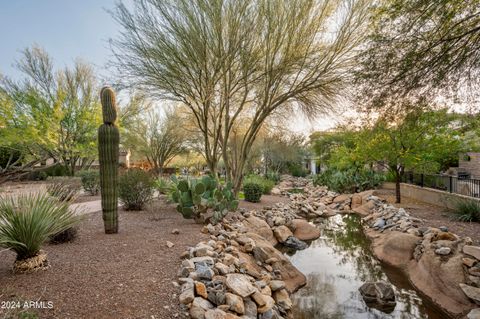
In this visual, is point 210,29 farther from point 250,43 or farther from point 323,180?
point 323,180

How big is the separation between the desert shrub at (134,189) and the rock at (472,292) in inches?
305

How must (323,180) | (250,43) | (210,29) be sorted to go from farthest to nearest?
(323,180) < (250,43) < (210,29)

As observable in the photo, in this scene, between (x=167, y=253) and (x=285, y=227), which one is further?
(x=285, y=227)

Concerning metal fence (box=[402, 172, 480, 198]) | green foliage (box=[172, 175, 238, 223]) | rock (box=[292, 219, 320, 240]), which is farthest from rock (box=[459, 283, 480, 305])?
metal fence (box=[402, 172, 480, 198])

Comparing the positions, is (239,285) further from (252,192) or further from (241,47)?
(252,192)

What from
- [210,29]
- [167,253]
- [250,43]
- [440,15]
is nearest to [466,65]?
[440,15]

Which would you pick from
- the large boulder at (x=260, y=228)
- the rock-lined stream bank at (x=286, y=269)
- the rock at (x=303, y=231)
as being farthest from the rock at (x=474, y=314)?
the rock at (x=303, y=231)

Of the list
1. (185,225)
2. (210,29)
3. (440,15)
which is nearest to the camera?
(440,15)

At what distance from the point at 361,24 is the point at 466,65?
3555 millimetres

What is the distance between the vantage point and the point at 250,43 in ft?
26.8

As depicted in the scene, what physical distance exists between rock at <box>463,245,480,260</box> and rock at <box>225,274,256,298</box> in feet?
13.9

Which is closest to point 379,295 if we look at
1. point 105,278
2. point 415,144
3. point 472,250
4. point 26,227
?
point 472,250

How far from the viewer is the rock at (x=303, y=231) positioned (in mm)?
8734

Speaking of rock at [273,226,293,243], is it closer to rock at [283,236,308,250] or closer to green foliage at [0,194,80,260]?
rock at [283,236,308,250]
